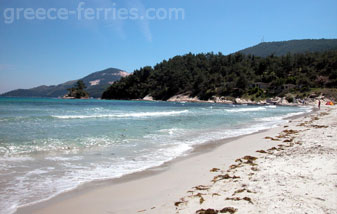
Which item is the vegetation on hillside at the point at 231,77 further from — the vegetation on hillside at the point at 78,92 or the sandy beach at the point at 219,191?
the sandy beach at the point at 219,191

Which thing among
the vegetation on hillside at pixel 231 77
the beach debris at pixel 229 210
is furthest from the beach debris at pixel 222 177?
the vegetation on hillside at pixel 231 77

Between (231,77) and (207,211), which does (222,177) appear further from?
(231,77)

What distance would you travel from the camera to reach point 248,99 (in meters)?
96.1

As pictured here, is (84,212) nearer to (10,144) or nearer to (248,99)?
(10,144)

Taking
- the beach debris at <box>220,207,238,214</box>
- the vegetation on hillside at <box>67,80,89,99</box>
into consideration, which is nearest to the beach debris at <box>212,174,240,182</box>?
the beach debris at <box>220,207,238,214</box>

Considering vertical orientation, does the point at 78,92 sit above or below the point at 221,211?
above

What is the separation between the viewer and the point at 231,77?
384 feet

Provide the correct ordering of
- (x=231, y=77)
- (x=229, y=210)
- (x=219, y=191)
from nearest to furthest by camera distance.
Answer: (x=229, y=210), (x=219, y=191), (x=231, y=77)

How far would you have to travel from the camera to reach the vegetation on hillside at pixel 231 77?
309 ft

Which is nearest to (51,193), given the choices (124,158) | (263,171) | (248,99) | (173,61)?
(124,158)

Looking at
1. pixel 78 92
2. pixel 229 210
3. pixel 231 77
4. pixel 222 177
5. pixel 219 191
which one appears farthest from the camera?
pixel 78 92

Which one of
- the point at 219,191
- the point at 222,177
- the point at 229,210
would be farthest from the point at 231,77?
the point at 229,210

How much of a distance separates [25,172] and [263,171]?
6543 millimetres

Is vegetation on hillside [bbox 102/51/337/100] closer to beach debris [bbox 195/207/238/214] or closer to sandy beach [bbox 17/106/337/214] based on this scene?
sandy beach [bbox 17/106/337/214]
